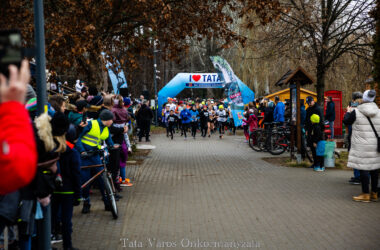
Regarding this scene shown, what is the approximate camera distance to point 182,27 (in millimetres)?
14883

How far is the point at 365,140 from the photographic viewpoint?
8.28 m

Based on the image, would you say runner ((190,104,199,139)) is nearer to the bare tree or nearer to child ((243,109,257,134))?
child ((243,109,257,134))

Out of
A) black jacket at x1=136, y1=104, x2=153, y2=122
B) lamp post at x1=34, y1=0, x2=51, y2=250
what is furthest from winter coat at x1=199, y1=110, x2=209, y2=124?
lamp post at x1=34, y1=0, x2=51, y2=250

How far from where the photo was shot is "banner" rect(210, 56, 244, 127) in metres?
28.3

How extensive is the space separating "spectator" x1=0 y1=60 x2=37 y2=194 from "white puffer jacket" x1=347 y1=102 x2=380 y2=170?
7236mm

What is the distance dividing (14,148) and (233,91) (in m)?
27.0

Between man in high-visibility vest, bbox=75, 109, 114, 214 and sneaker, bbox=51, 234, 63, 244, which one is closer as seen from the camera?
sneaker, bbox=51, 234, 63, 244

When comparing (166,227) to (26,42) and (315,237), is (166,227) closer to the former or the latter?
(315,237)

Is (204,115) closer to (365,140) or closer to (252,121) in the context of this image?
(252,121)

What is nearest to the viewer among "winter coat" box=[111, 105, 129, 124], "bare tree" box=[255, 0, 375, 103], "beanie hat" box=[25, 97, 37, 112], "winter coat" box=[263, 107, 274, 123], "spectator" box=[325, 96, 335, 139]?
"beanie hat" box=[25, 97, 37, 112]

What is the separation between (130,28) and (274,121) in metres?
7.46

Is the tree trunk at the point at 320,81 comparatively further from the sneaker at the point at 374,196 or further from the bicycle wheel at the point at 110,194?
the bicycle wheel at the point at 110,194

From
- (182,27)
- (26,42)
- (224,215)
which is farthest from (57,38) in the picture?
(224,215)

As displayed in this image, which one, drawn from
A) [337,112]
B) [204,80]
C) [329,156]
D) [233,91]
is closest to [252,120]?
[337,112]
